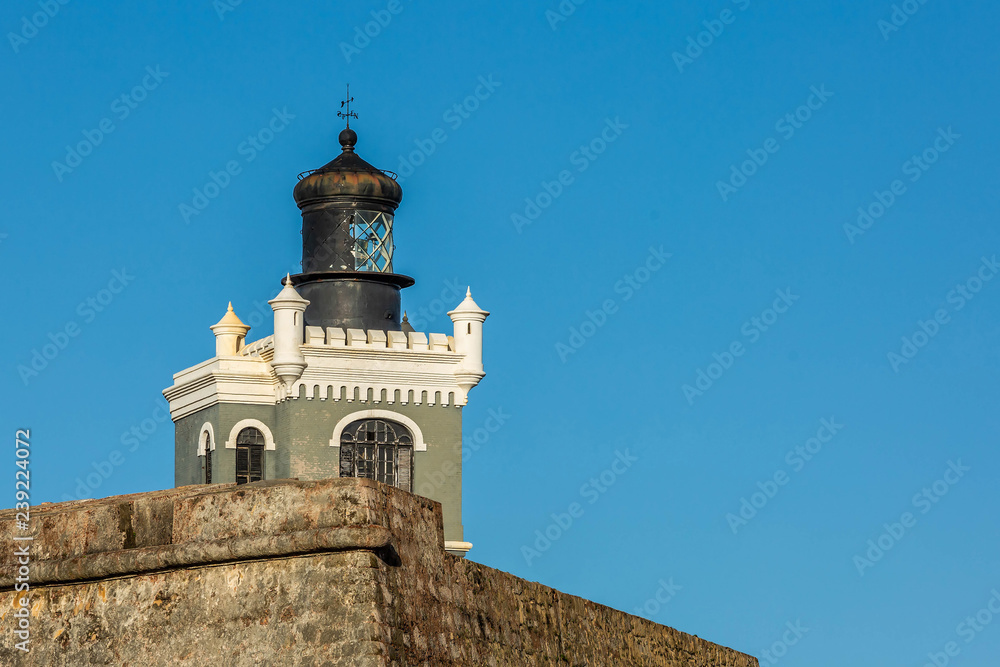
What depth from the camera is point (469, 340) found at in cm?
4150

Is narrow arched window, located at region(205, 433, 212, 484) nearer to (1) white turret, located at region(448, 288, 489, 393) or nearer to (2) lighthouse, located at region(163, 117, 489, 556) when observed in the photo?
(2) lighthouse, located at region(163, 117, 489, 556)

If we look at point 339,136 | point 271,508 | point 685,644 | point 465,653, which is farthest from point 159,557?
point 339,136

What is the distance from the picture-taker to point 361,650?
8492 millimetres

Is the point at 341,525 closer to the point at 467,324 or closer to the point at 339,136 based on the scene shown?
the point at 467,324

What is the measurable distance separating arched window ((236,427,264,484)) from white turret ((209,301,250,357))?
1.78 m

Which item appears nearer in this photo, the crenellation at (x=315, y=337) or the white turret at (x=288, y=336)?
the white turret at (x=288, y=336)

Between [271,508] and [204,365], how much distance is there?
3235 cm

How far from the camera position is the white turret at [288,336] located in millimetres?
40219

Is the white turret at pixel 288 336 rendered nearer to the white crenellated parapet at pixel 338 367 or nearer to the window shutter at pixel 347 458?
the white crenellated parapet at pixel 338 367

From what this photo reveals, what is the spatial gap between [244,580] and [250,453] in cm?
3165

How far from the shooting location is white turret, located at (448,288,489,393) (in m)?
41.4

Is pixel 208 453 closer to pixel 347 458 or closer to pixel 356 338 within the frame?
pixel 347 458

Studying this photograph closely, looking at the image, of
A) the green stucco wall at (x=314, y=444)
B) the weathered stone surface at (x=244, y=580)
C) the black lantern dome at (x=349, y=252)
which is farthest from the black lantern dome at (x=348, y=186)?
the weathered stone surface at (x=244, y=580)

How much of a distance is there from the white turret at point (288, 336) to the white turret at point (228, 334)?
1256mm
